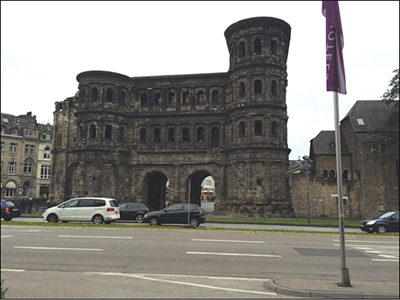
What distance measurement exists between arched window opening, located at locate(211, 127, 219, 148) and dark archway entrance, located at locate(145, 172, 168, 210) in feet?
26.8

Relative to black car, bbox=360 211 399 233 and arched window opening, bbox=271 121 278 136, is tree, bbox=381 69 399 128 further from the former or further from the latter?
black car, bbox=360 211 399 233

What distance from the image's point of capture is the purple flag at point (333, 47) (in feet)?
27.7

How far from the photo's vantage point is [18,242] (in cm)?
1241

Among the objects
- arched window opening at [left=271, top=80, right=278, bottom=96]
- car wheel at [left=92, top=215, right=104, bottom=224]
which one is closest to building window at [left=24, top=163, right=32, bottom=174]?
arched window opening at [left=271, top=80, right=278, bottom=96]

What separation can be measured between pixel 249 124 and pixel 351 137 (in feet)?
52.6

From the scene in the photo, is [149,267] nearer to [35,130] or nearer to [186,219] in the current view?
[186,219]

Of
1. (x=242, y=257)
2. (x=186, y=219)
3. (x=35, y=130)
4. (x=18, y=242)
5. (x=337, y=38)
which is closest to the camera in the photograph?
(x=337, y=38)

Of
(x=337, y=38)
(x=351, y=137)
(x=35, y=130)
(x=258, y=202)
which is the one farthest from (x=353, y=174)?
(x=35, y=130)

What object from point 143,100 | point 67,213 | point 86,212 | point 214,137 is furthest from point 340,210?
point 143,100

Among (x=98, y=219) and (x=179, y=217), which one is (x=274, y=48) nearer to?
(x=179, y=217)

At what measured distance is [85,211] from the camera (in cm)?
2070

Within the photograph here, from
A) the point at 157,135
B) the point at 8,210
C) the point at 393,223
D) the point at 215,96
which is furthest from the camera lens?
the point at 157,135

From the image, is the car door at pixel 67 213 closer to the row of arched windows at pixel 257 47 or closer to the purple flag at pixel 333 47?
the purple flag at pixel 333 47

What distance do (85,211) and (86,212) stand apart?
0.09 m
